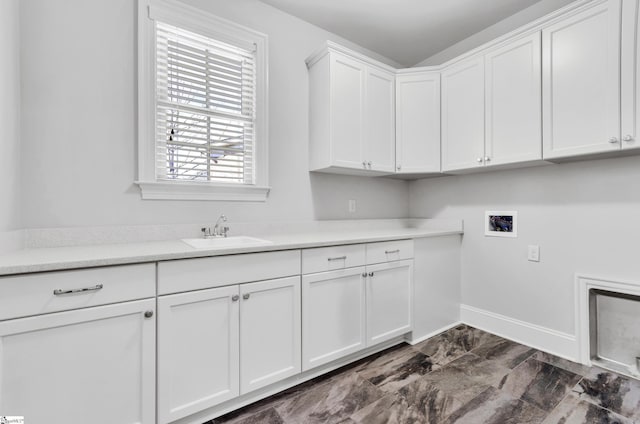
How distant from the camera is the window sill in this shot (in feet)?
6.26

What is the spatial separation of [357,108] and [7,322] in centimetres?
245

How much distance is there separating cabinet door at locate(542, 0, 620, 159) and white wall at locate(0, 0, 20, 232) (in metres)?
3.18

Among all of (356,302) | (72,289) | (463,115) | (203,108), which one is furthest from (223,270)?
(463,115)

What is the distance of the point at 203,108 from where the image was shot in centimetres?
210

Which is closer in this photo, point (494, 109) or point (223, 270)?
point (223, 270)

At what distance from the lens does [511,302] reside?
2.56 meters

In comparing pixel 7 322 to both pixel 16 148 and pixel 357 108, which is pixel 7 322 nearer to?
pixel 16 148

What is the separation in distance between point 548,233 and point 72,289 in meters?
3.06

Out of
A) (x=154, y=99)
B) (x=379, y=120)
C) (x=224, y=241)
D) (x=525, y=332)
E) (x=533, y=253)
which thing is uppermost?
(x=379, y=120)

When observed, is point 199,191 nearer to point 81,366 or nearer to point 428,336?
point 81,366

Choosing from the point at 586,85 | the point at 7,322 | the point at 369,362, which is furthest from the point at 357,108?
the point at 7,322

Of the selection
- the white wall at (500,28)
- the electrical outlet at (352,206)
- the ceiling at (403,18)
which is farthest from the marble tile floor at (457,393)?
the ceiling at (403,18)

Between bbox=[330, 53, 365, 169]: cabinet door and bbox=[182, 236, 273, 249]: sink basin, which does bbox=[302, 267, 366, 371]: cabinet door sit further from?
bbox=[330, 53, 365, 169]: cabinet door

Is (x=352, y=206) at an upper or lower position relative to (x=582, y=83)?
lower
